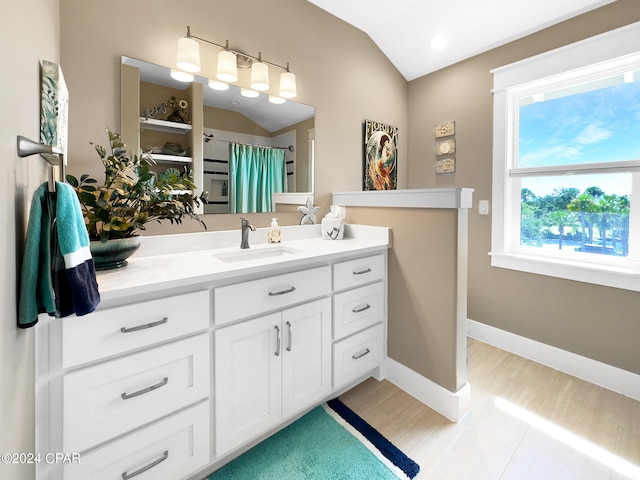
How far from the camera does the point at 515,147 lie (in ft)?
7.59

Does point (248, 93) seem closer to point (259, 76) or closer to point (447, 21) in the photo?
point (259, 76)

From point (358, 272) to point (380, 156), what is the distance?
1380 millimetres

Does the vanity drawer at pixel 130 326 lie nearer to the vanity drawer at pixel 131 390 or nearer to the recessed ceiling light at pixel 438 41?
the vanity drawer at pixel 131 390

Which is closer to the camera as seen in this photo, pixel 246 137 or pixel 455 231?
pixel 455 231

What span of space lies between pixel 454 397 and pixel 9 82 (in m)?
2.07

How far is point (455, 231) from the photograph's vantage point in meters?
1.55

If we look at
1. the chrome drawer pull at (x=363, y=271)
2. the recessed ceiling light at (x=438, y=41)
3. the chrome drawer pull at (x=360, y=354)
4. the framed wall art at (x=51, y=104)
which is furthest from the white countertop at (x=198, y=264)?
the recessed ceiling light at (x=438, y=41)

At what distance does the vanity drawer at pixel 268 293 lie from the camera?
1.21 m

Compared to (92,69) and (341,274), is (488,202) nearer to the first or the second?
(341,274)

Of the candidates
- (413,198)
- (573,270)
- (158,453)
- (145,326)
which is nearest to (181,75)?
(145,326)

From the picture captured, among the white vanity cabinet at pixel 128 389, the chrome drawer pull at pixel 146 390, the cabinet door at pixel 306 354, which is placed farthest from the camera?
the cabinet door at pixel 306 354

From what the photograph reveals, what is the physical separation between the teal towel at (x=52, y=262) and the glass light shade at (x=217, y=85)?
4.13 feet

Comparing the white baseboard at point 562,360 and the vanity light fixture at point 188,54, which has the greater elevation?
the vanity light fixture at point 188,54

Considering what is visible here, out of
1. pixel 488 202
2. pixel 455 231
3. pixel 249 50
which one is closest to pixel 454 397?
pixel 455 231
